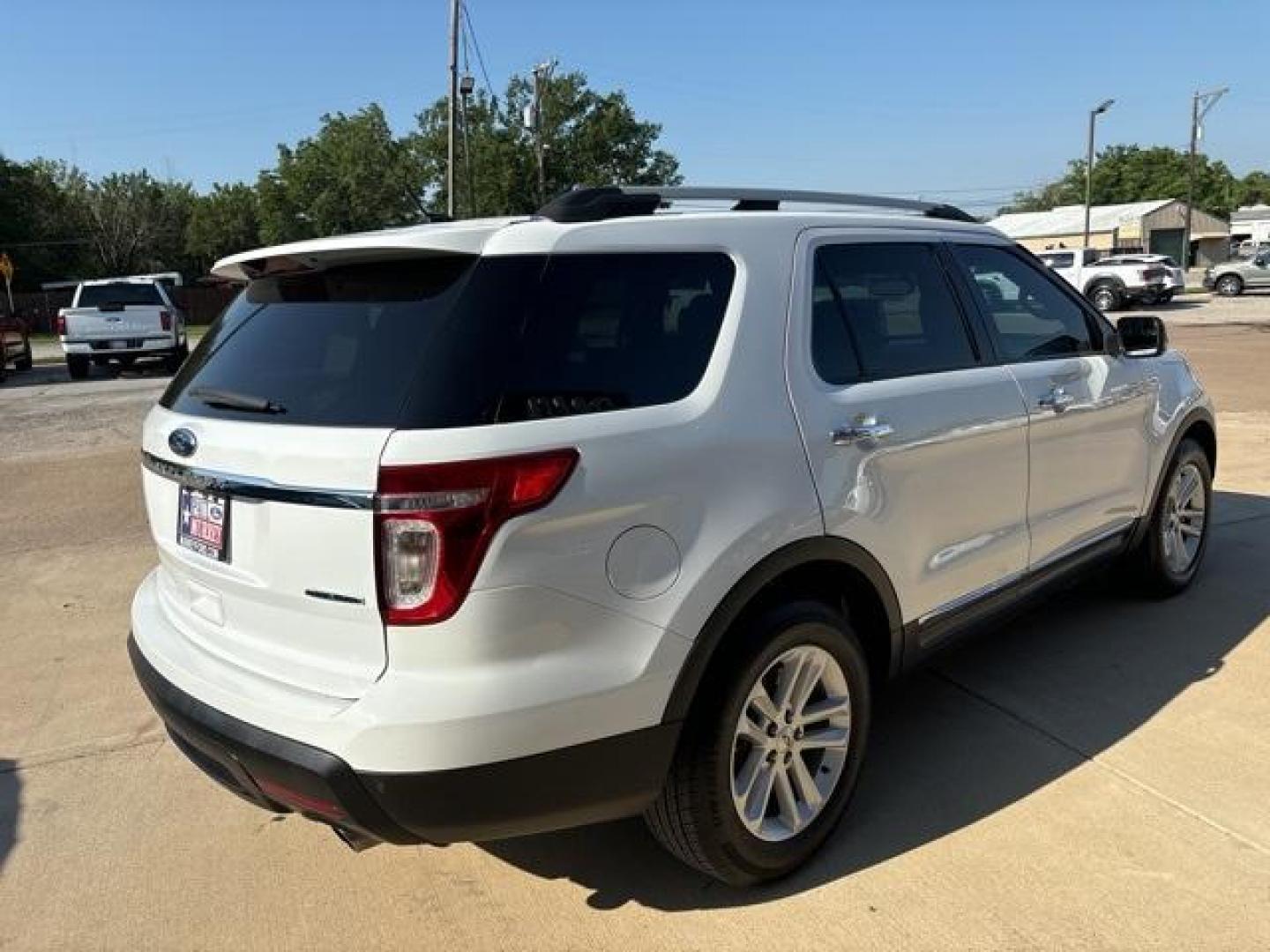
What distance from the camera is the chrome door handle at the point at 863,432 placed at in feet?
9.25

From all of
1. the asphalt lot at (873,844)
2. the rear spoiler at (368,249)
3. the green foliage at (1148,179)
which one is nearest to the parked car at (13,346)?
the asphalt lot at (873,844)

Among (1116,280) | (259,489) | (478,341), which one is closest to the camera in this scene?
(478,341)

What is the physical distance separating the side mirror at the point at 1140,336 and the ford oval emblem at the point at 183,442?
371 centimetres

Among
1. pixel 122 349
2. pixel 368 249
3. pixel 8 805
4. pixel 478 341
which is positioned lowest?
pixel 8 805

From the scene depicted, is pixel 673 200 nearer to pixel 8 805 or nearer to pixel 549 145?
pixel 8 805

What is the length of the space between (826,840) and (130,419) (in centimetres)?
1203

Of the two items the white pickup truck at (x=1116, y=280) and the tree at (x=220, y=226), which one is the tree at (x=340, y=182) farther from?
the white pickup truck at (x=1116, y=280)

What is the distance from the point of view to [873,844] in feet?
9.84

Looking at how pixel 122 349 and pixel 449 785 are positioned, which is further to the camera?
pixel 122 349

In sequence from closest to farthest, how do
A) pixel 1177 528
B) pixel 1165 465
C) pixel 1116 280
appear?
pixel 1165 465
pixel 1177 528
pixel 1116 280

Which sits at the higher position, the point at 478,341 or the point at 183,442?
the point at 478,341

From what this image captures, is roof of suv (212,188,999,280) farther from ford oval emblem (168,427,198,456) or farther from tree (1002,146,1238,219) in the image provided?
tree (1002,146,1238,219)

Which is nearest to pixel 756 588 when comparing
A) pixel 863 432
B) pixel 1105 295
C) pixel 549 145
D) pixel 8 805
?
pixel 863 432

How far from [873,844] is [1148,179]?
4033 inches
